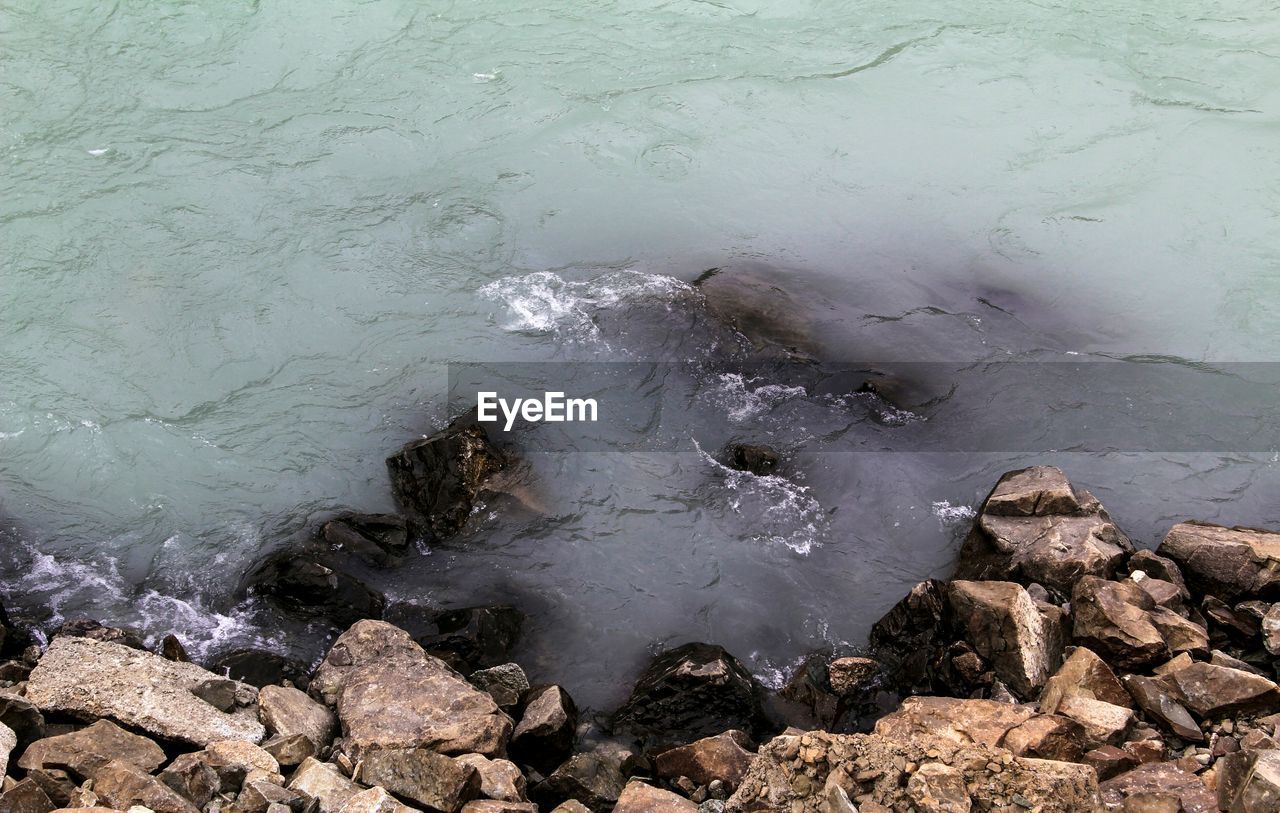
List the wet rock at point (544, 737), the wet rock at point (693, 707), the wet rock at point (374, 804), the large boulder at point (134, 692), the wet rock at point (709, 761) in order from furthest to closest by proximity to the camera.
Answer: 1. the wet rock at point (693, 707)
2. the wet rock at point (544, 737)
3. the wet rock at point (709, 761)
4. the large boulder at point (134, 692)
5. the wet rock at point (374, 804)

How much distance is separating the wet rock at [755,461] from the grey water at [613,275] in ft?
0.43

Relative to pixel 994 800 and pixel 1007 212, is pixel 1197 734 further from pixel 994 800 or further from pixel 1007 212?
pixel 1007 212

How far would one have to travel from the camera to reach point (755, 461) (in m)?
8.93

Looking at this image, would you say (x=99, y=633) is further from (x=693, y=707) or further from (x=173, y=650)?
(x=693, y=707)

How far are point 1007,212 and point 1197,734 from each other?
6705mm

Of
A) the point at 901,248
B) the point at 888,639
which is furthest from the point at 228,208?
the point at 888,639

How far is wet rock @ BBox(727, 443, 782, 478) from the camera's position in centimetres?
893

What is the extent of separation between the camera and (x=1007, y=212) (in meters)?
11.7

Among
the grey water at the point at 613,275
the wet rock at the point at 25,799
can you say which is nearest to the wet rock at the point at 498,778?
the grey water at the point at 613,275

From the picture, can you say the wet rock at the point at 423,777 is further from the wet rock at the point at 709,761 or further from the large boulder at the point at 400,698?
the wet rock at the point at 709,761

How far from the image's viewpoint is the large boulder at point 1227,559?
7535mm

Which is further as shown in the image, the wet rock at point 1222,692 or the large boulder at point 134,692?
the wet rock at point 1222,692

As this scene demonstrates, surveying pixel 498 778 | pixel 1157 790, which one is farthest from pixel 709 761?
pixel 1157 790

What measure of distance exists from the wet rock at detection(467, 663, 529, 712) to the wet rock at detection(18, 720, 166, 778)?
2.05 metres
